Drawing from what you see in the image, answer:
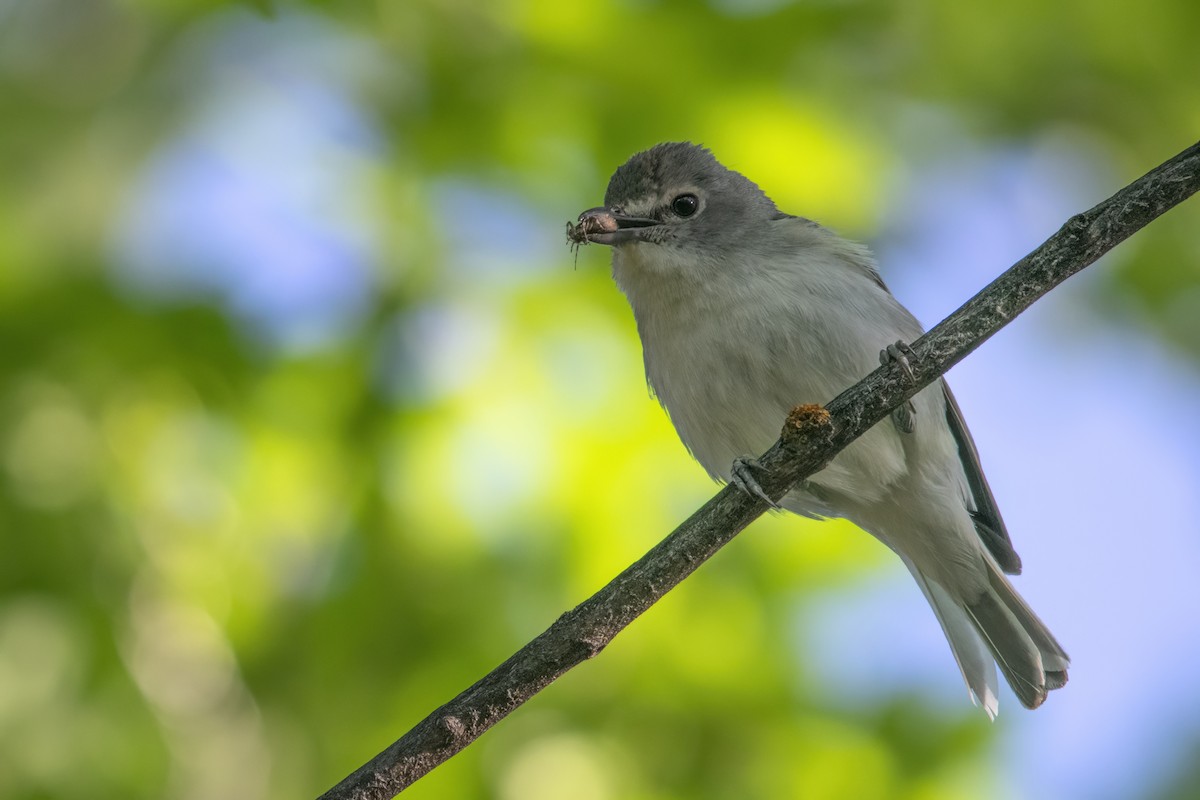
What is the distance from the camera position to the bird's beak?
165 inches

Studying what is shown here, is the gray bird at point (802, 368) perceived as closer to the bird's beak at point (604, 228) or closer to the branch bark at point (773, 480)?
the bird's beak at point (604, 228)

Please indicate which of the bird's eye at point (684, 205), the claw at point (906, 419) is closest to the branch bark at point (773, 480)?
the claw at point (906, 419)

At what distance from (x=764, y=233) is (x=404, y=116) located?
140cm

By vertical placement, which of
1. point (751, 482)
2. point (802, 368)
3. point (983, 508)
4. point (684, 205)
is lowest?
point (751, 482)

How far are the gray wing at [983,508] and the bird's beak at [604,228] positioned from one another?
1.35 meters

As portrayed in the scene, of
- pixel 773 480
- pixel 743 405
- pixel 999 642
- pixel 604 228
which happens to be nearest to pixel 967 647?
pixel 999 642

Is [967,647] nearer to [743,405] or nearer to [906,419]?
[906,419]

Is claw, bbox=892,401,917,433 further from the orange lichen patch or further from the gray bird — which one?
the orange lichen patch

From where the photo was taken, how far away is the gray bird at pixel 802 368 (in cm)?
398

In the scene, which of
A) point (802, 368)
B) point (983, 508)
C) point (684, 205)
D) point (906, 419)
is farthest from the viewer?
point (983, 508)

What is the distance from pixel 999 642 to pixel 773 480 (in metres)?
2.44

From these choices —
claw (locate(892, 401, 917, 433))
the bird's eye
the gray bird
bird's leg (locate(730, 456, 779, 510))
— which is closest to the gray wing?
the gray bird

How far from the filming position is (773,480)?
2523 millimetres

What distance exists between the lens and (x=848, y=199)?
14.8ft
